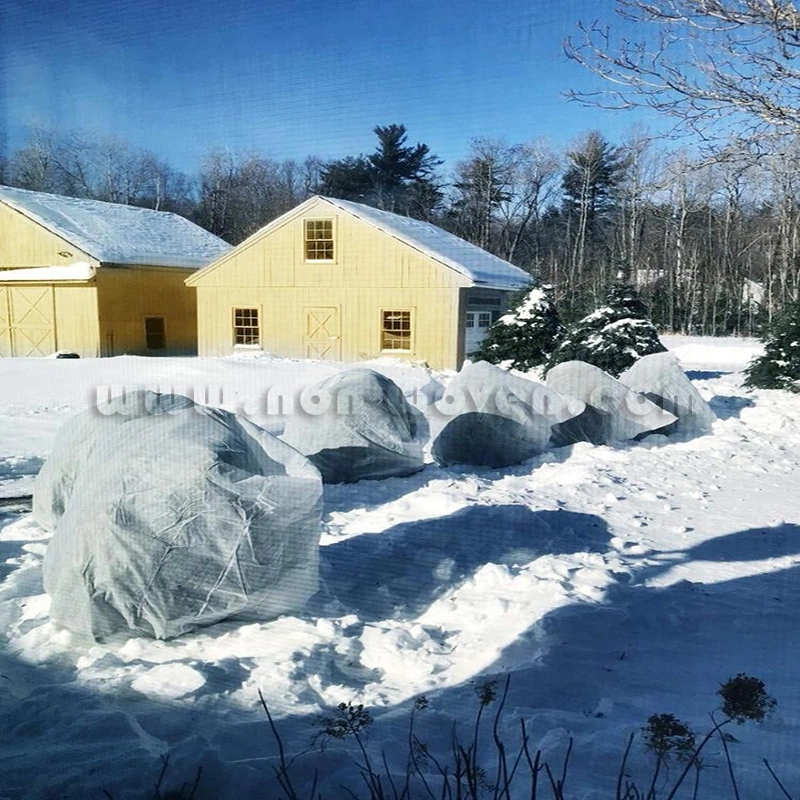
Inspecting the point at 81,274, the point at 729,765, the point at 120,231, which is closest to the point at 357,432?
the point at 729,765

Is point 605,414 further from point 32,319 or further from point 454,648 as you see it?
point 32,319

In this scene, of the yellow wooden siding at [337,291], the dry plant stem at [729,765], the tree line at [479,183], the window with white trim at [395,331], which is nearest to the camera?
the dry plant stem at [729,765]

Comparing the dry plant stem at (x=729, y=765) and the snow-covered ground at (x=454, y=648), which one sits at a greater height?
the dry plant stem at (x=729, y=765)

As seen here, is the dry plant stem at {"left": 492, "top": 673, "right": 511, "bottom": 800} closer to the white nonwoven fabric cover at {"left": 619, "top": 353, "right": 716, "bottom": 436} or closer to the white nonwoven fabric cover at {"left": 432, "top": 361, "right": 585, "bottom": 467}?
the white nonwoven fabric cover at {"left": 432, "top": 361, "right": 585, "bottom": 467}

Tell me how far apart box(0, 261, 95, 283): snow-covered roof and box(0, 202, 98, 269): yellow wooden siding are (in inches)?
4.3

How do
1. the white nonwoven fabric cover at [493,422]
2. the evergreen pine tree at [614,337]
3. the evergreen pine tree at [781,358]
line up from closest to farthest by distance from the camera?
the white nonwoven fabric cover at [493,422] < the evergreen pine tree at [781,358] < the evergreen pine tree at [614,337]

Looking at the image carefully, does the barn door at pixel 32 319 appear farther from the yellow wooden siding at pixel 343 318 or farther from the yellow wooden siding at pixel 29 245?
the yellow wooden siding at pixel 343 318

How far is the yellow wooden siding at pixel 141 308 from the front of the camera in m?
10.9

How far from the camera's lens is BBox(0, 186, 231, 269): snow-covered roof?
10594 mm

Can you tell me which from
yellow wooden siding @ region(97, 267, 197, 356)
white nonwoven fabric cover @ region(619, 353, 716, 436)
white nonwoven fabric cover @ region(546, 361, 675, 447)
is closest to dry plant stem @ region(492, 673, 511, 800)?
white nonwoven fabric cover @ region(546, 361, 675, 447)

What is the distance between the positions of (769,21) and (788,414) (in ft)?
14.5

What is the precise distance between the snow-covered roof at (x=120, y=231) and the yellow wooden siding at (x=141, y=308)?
0.89 feet

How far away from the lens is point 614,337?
26.7 ft

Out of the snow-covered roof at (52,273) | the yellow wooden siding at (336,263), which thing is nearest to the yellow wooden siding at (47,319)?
the snow-covered roof at (52,273)
